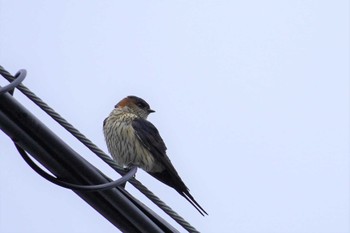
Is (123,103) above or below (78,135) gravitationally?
above

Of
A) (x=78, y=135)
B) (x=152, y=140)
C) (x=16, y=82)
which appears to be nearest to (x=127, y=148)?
(x=152, y=140)

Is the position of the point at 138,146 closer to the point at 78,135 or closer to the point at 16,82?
the point at 78,135

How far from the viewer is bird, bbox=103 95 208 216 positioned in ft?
26.5

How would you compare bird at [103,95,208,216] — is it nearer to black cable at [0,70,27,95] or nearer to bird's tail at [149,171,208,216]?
bird's tail at [149,171,208,216]

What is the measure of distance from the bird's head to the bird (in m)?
0.52

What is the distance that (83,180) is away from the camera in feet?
12.3

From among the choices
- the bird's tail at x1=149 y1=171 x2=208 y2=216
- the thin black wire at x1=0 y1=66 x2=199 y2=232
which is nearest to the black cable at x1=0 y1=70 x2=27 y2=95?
the thin black wire at x1=0 y1=66 x2=199 y2=232

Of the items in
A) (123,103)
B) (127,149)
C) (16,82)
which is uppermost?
(123,103)

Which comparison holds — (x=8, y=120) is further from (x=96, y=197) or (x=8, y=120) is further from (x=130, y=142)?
(x=130, y=142)

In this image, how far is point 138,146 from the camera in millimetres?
8148

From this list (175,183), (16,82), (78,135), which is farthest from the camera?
(175,183)

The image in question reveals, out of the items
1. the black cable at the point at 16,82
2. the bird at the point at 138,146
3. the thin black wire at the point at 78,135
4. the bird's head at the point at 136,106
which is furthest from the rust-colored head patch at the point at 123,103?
the black cable at the point at 16,82

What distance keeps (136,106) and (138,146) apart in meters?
1.10

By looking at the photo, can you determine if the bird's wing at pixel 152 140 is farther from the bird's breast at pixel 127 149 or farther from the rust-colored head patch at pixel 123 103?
the rust-colored head patch at pixel 123 103
